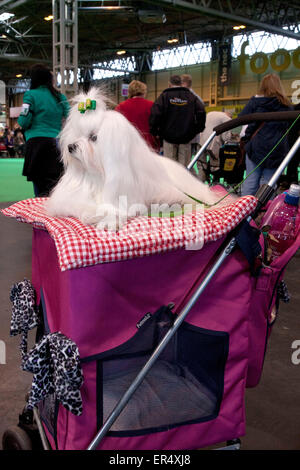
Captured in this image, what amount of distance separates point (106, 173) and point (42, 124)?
2.36 meters

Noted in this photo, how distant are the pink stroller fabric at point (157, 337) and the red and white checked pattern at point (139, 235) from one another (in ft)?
0.03

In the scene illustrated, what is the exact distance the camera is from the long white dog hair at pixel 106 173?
1.16 m

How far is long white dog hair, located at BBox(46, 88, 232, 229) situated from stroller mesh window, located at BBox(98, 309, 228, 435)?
31 centimetres

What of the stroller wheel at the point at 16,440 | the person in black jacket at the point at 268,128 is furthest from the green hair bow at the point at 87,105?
the person in black jacket at the point at 268,128

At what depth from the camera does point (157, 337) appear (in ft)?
3.72

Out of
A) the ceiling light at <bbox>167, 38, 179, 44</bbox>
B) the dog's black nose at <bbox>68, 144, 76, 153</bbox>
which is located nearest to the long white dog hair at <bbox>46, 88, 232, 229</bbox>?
the dog's black nose at <bbox>68, 144, 76, 153</bbox>

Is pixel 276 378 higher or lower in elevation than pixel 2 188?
lower

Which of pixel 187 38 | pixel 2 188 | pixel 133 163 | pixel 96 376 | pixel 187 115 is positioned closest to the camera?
pixel 96 376

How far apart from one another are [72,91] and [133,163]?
644cm

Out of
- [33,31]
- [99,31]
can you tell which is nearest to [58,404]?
[99,31]

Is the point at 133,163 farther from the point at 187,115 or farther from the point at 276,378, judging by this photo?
the point at 187,115

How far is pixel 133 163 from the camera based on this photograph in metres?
1.19

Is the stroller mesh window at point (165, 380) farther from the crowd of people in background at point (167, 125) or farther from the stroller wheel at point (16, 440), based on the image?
the crowd of people in background at point (167, 125)

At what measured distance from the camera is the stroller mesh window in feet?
3.63
